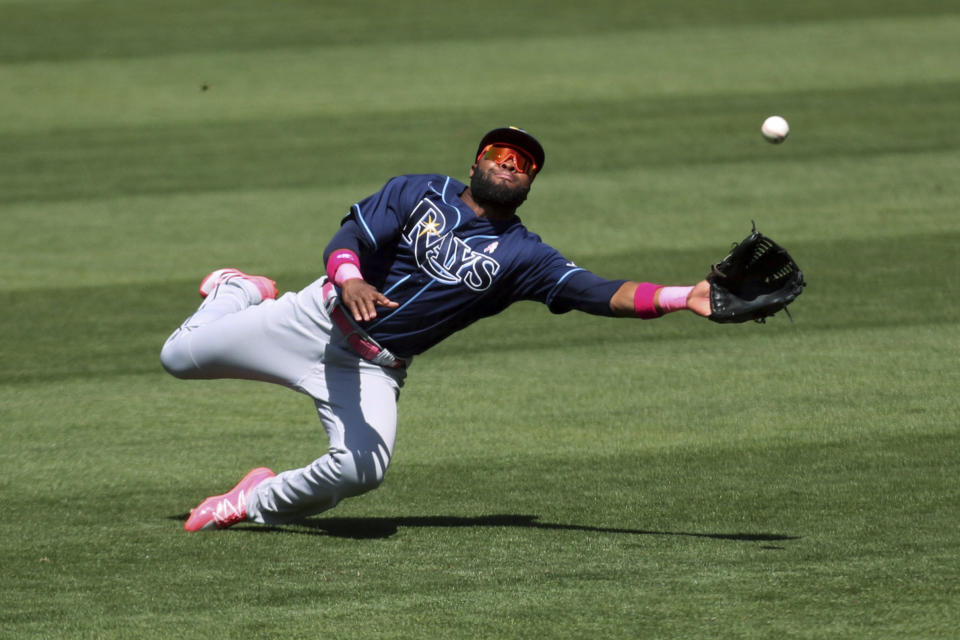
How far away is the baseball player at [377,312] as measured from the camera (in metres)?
5.70

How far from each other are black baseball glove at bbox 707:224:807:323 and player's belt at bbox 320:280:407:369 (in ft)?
4.79

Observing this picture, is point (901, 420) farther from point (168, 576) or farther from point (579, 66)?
point (579, 66)

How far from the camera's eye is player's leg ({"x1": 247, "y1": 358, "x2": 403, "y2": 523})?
5.70 m

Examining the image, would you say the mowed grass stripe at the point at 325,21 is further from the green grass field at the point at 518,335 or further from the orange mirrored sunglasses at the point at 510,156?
the orange mirrored sunglasses at the point at 510,156

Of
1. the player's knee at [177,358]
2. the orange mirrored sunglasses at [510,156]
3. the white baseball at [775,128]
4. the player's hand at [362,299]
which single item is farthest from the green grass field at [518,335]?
the orange mirrored sunglasses at [510,156]

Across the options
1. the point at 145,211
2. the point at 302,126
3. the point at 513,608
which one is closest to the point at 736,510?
the point at 513,608

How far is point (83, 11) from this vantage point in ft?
57.1


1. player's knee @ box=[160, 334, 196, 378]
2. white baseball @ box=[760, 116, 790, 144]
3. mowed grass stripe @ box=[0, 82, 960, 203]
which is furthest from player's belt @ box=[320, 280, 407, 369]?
mowed grass stripe @ box=[0, 82, 960, 203]

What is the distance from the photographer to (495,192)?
5.76m

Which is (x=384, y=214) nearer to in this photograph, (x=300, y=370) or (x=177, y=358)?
(x=300, y=370)

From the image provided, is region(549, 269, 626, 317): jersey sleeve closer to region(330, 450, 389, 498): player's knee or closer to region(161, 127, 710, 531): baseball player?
region(161, 127, 710, 531): baseball player

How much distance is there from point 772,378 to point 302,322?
121 inches

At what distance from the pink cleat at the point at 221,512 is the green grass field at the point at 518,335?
60 mm

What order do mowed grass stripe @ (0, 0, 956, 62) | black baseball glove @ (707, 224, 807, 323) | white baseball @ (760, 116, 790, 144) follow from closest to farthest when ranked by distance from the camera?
black baseball glove @ (707, 224, 807, 323)
white baseball @ (760, 116, 790, 144)
mowed grass stripe @ (0, 0, 956, 62)
